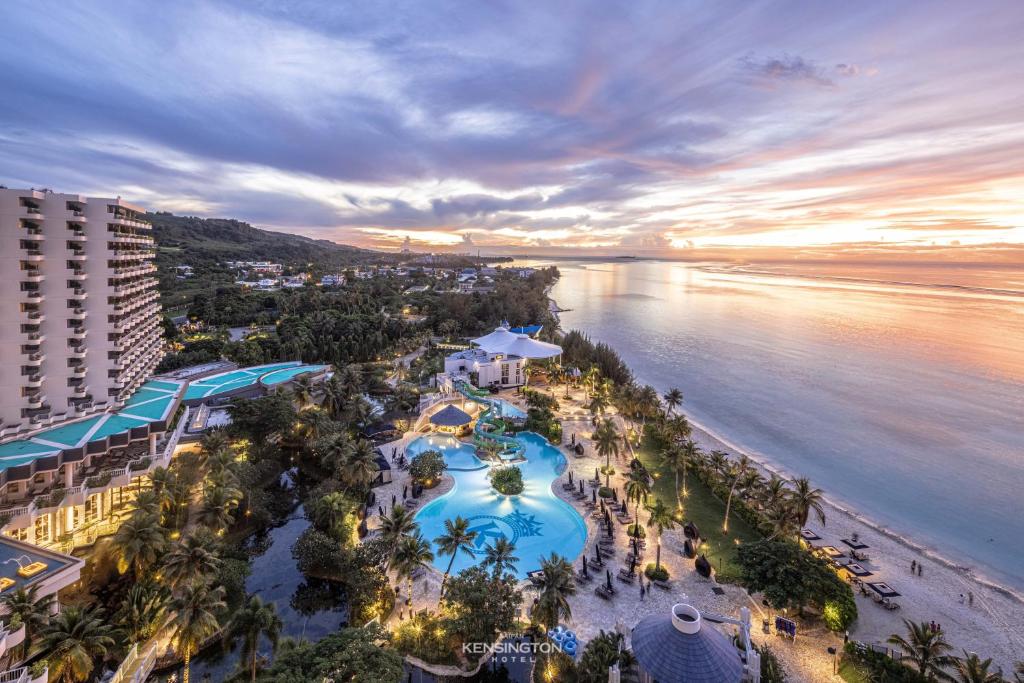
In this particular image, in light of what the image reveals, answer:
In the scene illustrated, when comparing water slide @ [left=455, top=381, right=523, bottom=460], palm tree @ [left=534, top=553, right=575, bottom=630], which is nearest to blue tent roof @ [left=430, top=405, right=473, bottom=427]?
water slide @ [left=455, top=381, right=523, bottom=460]

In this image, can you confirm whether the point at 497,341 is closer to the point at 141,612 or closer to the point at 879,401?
the point at 141,612

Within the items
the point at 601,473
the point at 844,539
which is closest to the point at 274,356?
the point at 601,473

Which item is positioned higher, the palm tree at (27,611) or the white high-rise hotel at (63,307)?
the white high-rise hotel at (63,307)

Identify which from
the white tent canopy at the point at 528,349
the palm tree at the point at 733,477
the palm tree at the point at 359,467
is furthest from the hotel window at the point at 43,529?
the white tent canopy at the point at 528,349

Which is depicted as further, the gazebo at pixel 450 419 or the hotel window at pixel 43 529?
the gazebo at pixel 450 419

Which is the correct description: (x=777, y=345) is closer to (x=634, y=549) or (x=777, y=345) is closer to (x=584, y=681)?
(x=634, y=549)

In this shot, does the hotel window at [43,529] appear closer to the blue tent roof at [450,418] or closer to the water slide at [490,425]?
the blue tent roof at [450,418]

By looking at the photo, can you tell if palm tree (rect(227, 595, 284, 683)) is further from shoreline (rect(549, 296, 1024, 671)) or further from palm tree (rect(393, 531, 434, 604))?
shoreline (rect(549, 296, 1024, 671))
